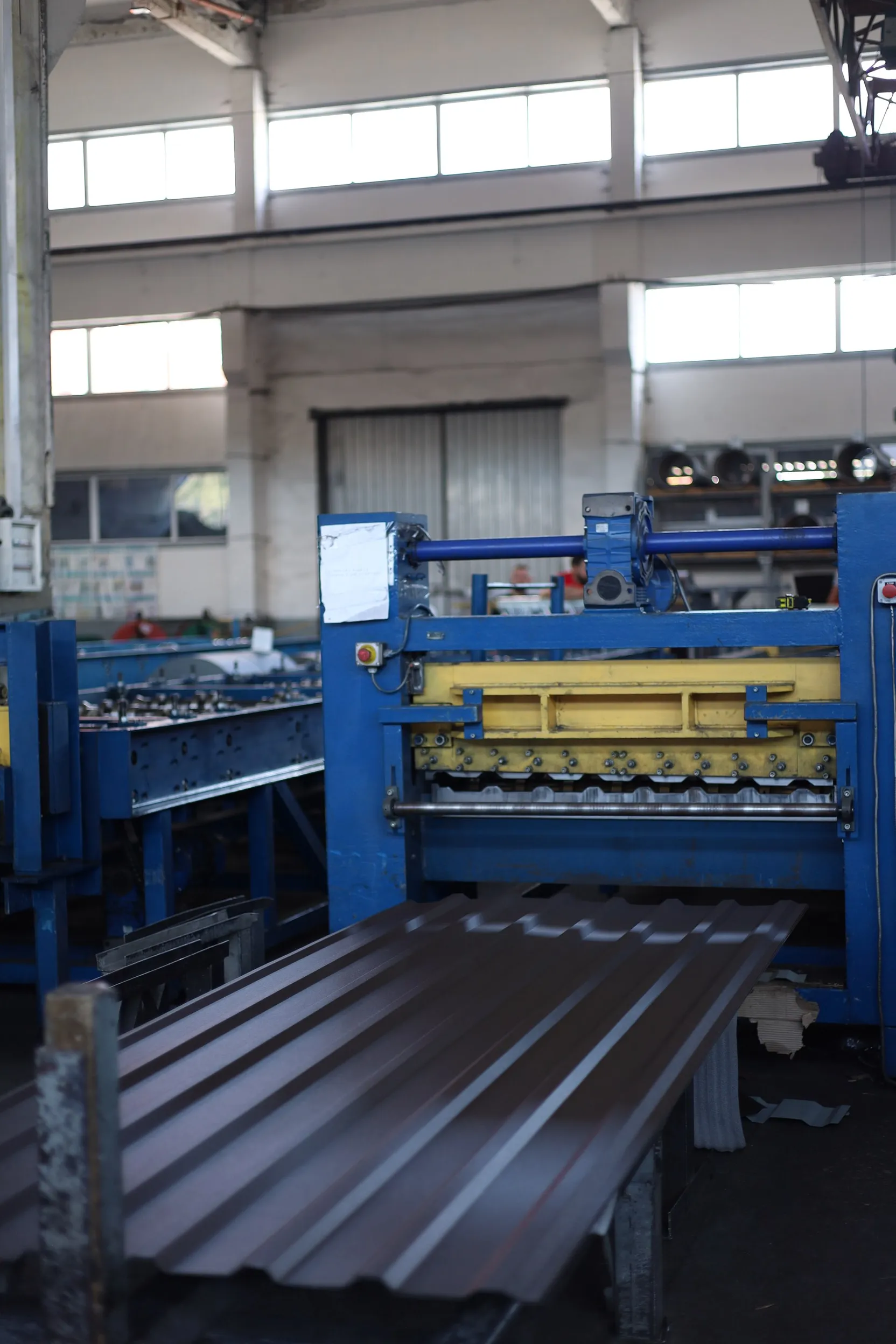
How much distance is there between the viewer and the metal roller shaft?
3.22m

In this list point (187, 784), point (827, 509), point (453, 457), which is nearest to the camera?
point (187, 784)

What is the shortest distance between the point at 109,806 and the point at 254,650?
3.82m

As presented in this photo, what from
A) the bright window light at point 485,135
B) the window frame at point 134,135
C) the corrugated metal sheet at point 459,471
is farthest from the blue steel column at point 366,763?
the window frame at point 134,135

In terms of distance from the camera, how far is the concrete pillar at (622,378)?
42.5ft

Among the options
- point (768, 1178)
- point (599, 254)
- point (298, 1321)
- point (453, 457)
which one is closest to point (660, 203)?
point (599, 254)

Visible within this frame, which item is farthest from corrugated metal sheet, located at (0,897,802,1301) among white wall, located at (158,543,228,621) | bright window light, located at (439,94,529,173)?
white wall, located at (158,543,228,621)

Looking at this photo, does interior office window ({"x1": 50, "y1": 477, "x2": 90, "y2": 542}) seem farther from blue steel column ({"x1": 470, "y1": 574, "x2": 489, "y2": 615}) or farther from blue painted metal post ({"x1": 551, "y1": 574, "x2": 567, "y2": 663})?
blue steel column ({"x1": 470, "y1": 574, "x2": 489, "y2": 615})

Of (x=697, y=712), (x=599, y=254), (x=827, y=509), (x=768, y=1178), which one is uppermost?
(x=599, y=254)

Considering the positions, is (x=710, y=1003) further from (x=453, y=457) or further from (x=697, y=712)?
(x=453, y=457)

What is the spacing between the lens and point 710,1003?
7.91 ft

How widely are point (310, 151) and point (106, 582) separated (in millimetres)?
4942

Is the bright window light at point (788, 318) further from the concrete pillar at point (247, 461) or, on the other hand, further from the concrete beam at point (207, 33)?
the concrete beam at point (207, 33)

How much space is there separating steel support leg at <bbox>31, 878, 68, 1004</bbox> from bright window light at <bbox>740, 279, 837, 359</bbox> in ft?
34.8

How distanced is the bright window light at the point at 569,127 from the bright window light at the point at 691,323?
1.43 m
